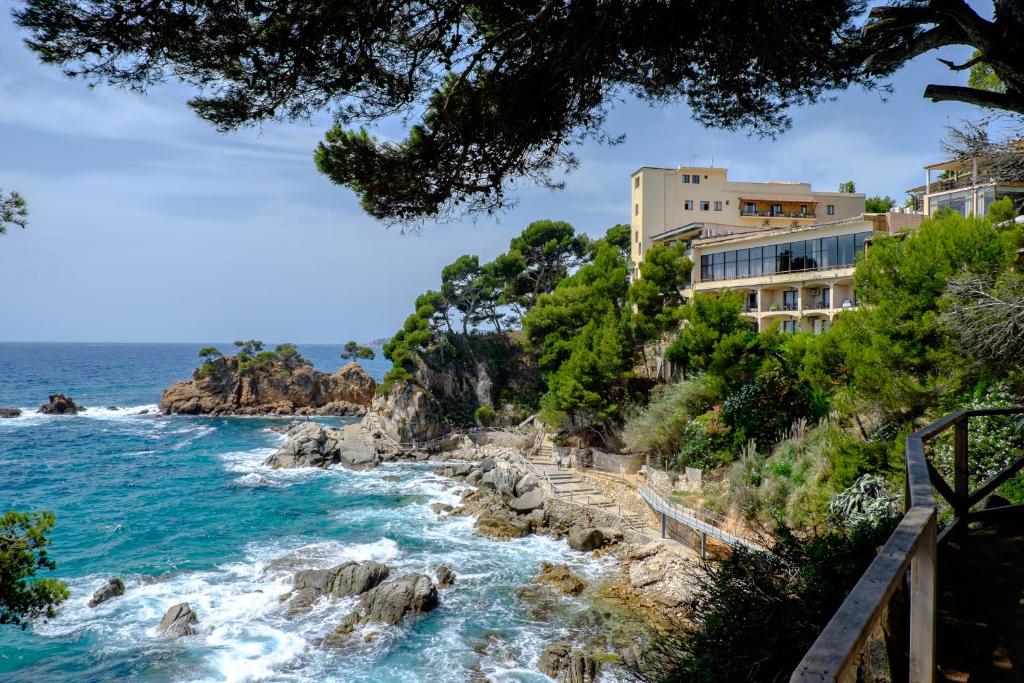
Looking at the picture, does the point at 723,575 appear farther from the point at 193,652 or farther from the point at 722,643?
the point at 193,652

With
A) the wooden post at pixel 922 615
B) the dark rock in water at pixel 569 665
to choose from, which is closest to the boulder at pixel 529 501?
the dark rock in water at pixel 569 665

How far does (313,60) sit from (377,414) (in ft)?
134

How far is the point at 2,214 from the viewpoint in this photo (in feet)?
24.5

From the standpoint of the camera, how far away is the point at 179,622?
16.7m

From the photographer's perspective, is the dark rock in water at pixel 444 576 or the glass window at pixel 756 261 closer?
the dark rock in water at pixel 444 576

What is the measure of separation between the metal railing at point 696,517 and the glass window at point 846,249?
46.2ft

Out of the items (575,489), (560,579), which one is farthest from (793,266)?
(560,579)

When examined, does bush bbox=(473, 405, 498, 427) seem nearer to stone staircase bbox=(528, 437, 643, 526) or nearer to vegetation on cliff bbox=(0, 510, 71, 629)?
stone staircase bbox=(528, 437, 643, 526)

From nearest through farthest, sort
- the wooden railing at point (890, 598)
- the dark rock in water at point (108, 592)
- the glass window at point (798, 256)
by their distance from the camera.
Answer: the wooden railing at point (890, 598), the dark rock in water at point (108, 592), the glass window at point (798, 256)

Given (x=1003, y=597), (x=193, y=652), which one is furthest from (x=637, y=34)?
(x=193, y=652)

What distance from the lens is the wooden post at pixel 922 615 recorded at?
170cm

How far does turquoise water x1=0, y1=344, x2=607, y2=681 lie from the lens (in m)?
15.0

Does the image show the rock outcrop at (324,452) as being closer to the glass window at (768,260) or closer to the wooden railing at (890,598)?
the glass window at (768,260)

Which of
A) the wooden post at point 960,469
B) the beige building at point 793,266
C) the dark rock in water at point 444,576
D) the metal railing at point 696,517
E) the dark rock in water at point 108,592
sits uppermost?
the beige building at point 793,266
